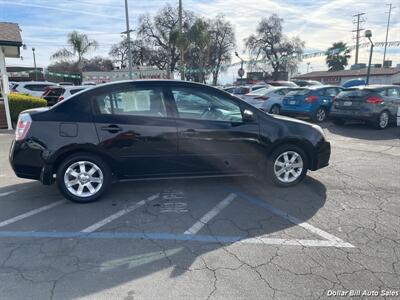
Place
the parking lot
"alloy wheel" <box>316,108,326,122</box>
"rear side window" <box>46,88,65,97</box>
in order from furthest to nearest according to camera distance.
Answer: "rear side window" <box>46,88,65,97</box> → "alloy wheel" <box>316,108,326,122</box> → the parking lot

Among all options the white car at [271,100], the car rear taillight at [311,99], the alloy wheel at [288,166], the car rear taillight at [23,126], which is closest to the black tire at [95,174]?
the car rear taillight at [23,126]

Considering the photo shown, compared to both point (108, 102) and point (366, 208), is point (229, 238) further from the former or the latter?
point (108, 102)

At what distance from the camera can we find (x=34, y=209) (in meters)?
4.05

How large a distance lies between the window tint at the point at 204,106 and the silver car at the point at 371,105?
7158 mm

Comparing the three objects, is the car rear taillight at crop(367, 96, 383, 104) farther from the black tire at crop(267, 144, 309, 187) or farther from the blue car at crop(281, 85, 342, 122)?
the black tire at crop(267, 144, 309, 187)

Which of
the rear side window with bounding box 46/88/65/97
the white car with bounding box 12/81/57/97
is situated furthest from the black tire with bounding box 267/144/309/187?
the white car with bounding box 12/81/57/97

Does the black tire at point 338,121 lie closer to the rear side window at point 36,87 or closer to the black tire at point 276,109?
the black tire at point 276,109

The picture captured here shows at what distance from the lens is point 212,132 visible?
4.33m

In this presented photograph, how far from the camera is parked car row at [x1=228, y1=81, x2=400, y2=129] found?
980 centimetres

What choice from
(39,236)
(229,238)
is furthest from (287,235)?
(39,236)

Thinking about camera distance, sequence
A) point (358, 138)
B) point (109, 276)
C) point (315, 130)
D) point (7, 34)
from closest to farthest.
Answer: point (109, 276) → point (315, 130) → point (358, 138) → point (7, 34)

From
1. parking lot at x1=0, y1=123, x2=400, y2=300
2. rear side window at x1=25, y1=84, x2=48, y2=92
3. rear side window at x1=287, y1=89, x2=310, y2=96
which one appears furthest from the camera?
rear side window at x1=25, y1=84, x2=48, y2=92

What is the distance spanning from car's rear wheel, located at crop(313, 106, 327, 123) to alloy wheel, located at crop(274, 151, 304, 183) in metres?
7.79

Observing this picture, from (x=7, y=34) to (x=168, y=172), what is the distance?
9.32 m
